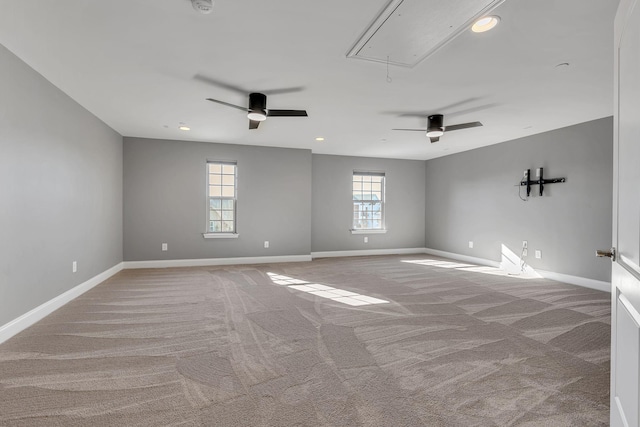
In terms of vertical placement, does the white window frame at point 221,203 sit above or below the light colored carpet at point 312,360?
above

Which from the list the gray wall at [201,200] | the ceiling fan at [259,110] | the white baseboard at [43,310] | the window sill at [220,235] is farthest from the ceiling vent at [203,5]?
the window sill at [220,235]

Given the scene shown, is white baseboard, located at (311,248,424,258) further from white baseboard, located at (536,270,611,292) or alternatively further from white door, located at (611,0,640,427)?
white door, located at (611,0,640,427)

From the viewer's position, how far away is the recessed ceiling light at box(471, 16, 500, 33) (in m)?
2.13

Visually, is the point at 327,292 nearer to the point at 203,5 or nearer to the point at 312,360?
the point at 312,360

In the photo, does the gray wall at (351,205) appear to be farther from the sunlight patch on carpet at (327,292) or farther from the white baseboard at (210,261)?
the sunlight patch on carpet at (327,292)

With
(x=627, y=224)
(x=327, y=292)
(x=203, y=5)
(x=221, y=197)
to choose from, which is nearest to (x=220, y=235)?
(x=221, y=197)

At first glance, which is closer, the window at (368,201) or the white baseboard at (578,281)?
the white baseboard at (578,281)

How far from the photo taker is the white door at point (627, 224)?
3.60 feet

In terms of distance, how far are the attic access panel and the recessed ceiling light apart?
0.11 meters

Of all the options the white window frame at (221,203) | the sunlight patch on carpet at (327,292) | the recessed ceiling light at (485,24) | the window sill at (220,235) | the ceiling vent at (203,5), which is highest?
the recessed ceiling light at (485,24)

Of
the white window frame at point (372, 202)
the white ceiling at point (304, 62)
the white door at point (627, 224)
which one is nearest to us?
the white door at point (627, 224)

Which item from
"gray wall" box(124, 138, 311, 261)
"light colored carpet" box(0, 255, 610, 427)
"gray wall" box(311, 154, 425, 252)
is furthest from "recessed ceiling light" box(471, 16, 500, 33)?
"gray wall" box(311, 154, 425, 252)

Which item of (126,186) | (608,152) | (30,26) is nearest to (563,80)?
(608,152)

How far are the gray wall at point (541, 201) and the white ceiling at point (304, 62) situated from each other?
0.55 meters
